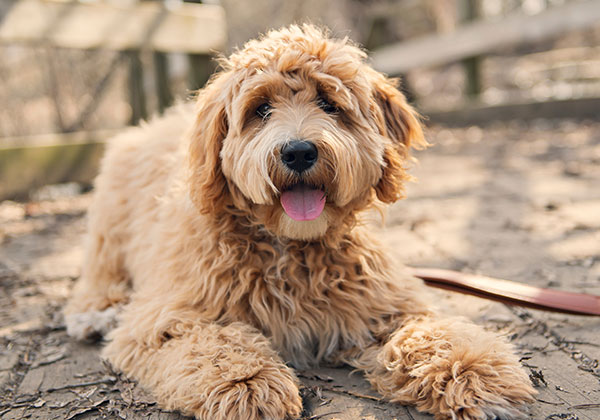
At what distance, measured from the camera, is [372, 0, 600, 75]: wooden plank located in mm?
9562

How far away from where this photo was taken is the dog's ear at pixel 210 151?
2760 millimetres

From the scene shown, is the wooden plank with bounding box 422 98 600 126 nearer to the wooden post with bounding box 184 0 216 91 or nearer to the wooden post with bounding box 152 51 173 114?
the wooden post with bounding box 184 0 216 91

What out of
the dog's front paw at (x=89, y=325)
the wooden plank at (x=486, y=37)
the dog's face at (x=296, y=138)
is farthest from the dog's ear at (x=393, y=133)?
the wooden plank at (x=486, y=37)

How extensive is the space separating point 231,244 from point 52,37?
4.20 metres

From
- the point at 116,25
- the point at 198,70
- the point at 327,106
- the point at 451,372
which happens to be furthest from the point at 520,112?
the point at 451,372

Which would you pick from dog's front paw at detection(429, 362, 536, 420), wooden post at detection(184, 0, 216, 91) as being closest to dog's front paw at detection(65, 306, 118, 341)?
dog's front paw at detection(429, 362, 536, 420)

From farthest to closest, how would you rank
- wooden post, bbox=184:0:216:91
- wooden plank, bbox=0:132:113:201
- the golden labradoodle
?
wooden post, bbox=184:0:216:91
wooden plank, bbox=0:132:113:201
the golden labradoodle

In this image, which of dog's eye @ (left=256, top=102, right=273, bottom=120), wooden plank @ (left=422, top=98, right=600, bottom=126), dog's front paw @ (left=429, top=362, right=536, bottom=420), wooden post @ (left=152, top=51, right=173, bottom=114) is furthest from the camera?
wooden plank @ (left=422, top=98, right=600, bottom=126)

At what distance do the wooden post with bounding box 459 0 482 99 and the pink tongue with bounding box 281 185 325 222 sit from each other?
9.53 metres

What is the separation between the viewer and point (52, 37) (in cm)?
584

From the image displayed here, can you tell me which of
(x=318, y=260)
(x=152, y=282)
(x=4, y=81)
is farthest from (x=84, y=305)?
(x=4, y=81)

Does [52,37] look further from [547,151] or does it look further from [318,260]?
[547,151]

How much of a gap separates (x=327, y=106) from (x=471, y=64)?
31.0 ft

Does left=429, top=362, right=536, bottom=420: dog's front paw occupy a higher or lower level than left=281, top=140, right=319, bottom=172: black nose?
lower
